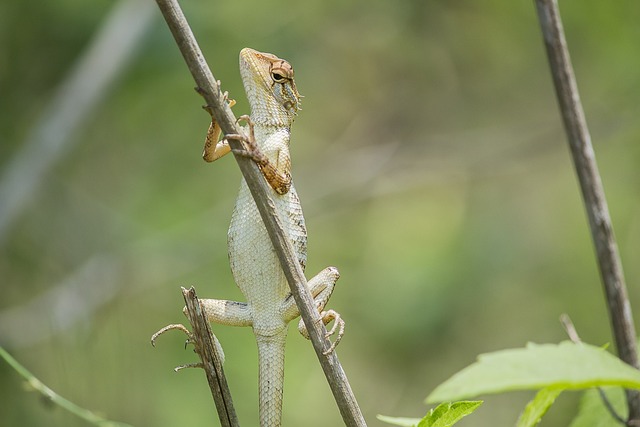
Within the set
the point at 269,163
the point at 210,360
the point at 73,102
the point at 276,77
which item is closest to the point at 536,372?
the point at 210,360

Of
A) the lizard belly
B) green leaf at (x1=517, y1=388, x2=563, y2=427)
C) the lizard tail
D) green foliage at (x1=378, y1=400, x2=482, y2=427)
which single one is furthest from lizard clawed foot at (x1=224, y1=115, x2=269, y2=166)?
green leaf at (x1=517, y1=388, x2=563, y2=427)

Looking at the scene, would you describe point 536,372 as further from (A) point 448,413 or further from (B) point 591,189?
(B) point 591,189

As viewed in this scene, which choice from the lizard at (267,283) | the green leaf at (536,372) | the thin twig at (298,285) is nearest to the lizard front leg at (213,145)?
the lizard at (267,283)

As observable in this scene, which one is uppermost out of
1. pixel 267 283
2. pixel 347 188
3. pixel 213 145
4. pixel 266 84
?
pixel 347 188

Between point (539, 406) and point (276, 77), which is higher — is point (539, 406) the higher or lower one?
the lower one

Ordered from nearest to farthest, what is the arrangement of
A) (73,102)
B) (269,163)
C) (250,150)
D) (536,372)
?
(536,372), (250,150), (269,163), (73,102)

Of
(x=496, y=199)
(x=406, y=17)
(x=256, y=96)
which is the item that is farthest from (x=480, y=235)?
(x=256, y=96)

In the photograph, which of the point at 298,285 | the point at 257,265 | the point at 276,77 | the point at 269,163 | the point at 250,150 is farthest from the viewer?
the point at 276,77
